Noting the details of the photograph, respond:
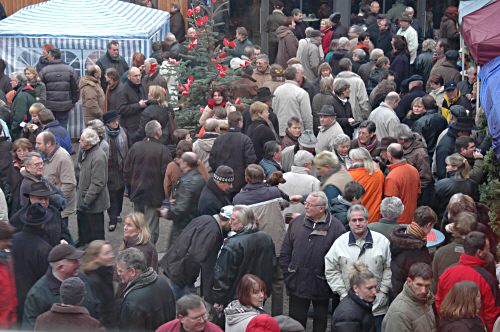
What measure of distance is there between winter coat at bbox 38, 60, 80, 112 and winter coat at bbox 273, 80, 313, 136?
12.0 ft

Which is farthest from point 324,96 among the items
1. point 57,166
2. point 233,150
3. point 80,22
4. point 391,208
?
point 80,22

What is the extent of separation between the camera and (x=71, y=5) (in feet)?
56.1

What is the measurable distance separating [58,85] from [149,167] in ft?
14.5

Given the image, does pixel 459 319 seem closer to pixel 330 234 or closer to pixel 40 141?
pixel 330 234

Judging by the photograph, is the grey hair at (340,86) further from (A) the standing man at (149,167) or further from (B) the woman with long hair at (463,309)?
(B) the woman with long hair at (463,309)

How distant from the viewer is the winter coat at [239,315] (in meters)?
6.94

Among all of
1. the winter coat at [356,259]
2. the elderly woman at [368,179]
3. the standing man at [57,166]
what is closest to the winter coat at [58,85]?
the standing man at [57,166]

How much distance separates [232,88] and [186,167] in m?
3.27

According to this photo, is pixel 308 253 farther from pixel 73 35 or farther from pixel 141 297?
pixel 73 35

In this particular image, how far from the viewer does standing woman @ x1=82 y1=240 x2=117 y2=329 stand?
7.27 meters

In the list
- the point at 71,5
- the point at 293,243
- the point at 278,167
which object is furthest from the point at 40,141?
the point at 71,5

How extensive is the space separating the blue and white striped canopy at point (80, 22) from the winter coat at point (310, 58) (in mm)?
2735

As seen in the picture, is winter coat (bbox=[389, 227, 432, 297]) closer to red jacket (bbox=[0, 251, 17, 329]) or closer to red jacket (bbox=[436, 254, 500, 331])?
red jacket (bbox=[436, 254, 500, 331])

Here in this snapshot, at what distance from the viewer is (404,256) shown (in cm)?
780
